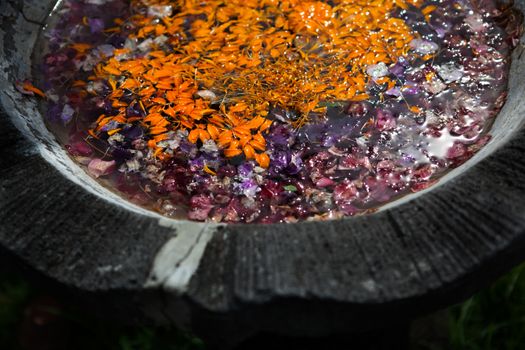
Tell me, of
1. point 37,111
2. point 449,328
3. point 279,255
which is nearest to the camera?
point 279,255

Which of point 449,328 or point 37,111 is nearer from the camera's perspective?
point 37,111

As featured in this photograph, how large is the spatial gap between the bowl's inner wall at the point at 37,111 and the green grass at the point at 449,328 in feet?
3.16

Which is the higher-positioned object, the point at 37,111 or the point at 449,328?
the point at 37,111

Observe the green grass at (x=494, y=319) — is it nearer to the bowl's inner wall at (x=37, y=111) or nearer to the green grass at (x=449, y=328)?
the green grass at (x=449, y=328)

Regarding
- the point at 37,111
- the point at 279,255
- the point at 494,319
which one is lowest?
the point at 494,319

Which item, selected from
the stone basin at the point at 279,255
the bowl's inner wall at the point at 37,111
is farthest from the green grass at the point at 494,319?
the stone basin at the point at 279,255

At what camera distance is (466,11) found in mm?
2871

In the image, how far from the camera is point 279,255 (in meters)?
1.64

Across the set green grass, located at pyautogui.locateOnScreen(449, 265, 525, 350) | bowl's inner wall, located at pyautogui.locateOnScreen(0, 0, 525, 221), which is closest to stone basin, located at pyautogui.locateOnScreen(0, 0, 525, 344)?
bowl's inner wall, located at pyautogui.locateOnScreen(0, 0, 525, 221)

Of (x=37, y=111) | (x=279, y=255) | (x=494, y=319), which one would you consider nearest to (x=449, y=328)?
(x=494, y=319)

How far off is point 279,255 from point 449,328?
57.1 inches

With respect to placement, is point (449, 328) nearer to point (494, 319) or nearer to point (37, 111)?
point (494, 319)

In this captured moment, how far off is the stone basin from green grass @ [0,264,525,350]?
1.09 meters

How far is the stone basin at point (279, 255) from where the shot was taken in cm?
155
